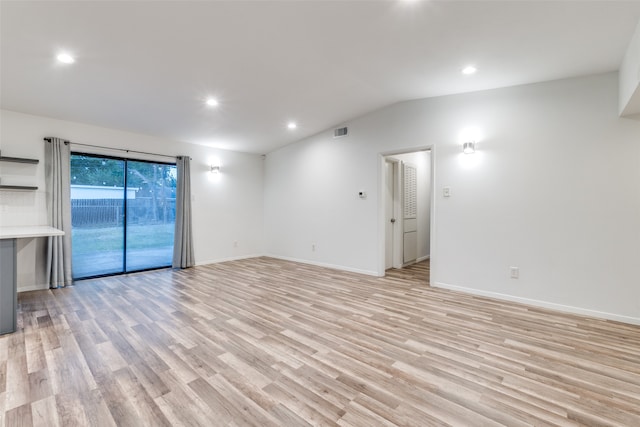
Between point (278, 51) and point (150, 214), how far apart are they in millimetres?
4143

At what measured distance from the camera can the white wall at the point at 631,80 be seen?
2371 millimetres

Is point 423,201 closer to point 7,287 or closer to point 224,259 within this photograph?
point 224,259

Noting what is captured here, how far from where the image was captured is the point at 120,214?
16.6 ft

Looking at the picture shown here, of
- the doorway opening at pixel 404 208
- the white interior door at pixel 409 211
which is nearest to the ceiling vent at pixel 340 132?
the doorway opening at pixel 404 208

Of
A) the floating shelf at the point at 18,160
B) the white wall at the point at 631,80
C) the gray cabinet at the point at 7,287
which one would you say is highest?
the white wall at the point at 631,80

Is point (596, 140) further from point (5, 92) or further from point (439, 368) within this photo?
point (5, 92)

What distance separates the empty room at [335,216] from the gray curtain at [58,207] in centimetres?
3

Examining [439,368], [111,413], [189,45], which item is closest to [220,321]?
[111,413]

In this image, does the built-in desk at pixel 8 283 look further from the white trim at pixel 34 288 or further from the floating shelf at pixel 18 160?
the floating shelf at pixel 18 160

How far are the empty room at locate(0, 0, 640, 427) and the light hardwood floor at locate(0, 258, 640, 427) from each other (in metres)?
0.02

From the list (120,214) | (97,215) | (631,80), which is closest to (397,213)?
(631,80)

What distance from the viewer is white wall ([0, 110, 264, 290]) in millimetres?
3961

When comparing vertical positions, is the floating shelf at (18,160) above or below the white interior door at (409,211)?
above

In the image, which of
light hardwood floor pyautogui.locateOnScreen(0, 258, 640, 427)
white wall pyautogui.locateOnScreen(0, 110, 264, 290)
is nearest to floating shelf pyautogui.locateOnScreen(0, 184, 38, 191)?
white wall pyautogui.locateOnScreen(0, 110, 264, 290)
